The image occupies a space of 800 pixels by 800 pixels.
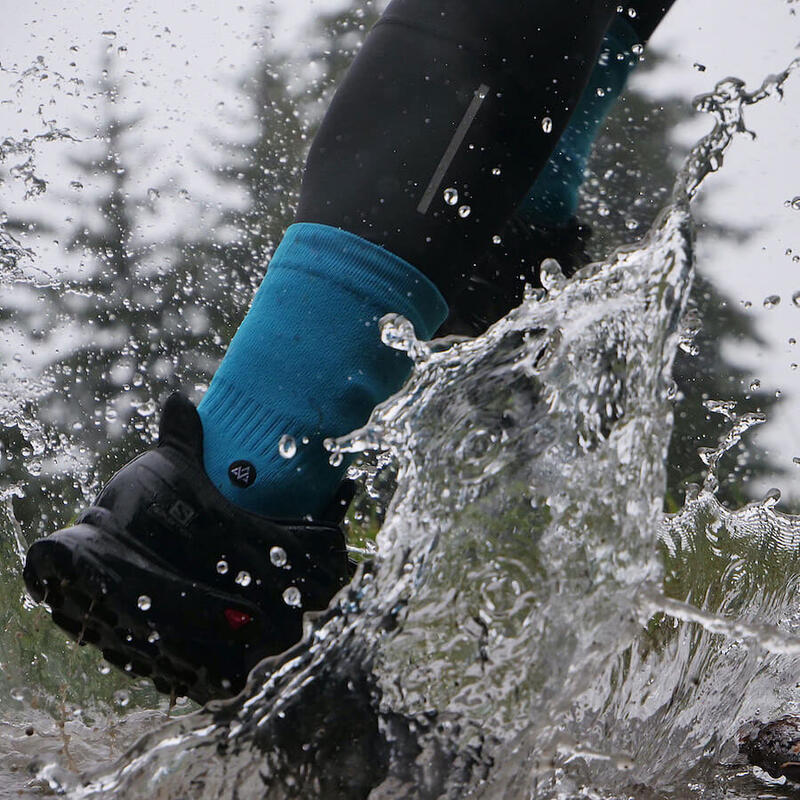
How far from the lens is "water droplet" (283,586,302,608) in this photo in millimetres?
988

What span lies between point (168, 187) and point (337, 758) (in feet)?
6.77

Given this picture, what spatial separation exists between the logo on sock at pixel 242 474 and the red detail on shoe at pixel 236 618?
0.43 ft

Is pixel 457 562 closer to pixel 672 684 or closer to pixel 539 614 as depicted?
pixel 539 614

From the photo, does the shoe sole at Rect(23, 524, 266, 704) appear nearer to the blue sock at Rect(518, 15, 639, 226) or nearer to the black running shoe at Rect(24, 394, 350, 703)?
the black running shoe at Rect(24, 394, 350, 703)

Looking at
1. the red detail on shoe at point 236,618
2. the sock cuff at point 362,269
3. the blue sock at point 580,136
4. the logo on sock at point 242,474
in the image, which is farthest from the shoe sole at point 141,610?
the blue sock at point 580,136

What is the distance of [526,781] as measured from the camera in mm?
842

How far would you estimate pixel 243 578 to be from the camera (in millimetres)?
971

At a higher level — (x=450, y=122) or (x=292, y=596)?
(x=450, y=122)

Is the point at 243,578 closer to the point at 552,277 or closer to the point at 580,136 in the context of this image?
the point at 552,277

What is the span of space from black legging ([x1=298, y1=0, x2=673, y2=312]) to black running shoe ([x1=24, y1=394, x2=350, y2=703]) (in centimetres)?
31

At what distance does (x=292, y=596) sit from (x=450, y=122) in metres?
0.51

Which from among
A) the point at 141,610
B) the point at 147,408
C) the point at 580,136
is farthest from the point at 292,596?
the point at 147,408

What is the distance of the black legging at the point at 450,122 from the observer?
3.33 ft

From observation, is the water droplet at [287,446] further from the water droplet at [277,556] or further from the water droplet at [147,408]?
the water droplet at [147,408]
